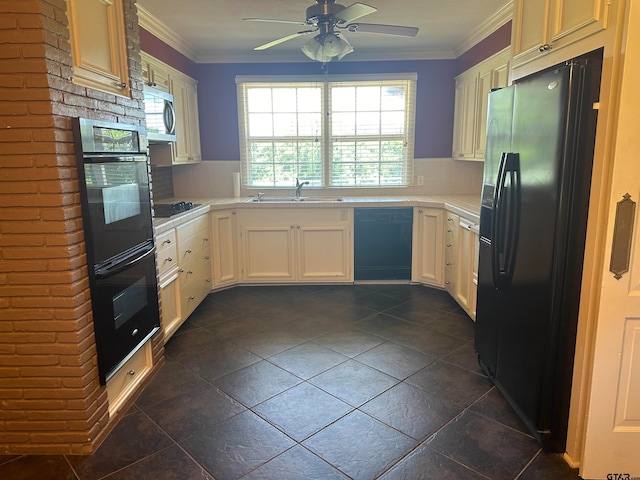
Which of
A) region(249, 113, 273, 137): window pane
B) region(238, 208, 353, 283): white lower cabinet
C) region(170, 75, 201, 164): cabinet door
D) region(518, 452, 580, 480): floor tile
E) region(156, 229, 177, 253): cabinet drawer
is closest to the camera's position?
region(518, 452, 580, 480): floor tile

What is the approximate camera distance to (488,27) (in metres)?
3.85

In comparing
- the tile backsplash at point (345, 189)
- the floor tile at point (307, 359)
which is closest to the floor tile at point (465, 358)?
the floor tile at point (307, 359)

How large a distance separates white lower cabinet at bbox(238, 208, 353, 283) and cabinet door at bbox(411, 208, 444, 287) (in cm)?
67

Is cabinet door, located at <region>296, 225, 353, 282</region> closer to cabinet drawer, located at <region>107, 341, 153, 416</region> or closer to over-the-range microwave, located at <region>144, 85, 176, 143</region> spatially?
over-the-range microwave, located at <region>144, 85, 176, 143</region>

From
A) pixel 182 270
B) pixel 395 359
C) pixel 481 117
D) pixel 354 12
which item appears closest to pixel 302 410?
pixel 395 359

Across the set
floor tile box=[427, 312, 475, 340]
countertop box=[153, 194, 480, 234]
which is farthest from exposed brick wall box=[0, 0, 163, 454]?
floor tile box=[427, 312, 475, 340]

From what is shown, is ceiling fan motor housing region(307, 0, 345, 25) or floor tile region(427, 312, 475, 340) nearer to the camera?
ceiling fan motor housing region(307, 0, 345, 25)

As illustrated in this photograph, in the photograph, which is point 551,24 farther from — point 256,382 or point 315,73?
point 315,73

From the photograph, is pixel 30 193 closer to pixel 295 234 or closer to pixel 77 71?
pixel 77 71

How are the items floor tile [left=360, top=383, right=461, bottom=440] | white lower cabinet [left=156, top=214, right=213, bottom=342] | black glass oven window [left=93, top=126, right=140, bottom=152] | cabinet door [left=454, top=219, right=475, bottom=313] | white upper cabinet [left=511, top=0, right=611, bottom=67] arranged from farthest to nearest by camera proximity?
1. cabinet door [left=454, top=219, right=475, bottom=313]
2. white lower cabinet [left=156, top=214, right=213, bottom=342]
3. floor tile [left=360, top=383, right=461, bottom=440]
4. black glass oven window [left=93, top=126, right=140, bottom=152]
5. white upper cabinet [left=511, top=0, right=611, bottom=67]

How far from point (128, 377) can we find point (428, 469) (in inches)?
65.9

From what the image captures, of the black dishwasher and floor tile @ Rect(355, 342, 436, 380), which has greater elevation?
the black dishwasher

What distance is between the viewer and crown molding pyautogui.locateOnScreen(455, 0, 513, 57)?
11.4ft

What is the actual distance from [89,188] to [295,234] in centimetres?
271
